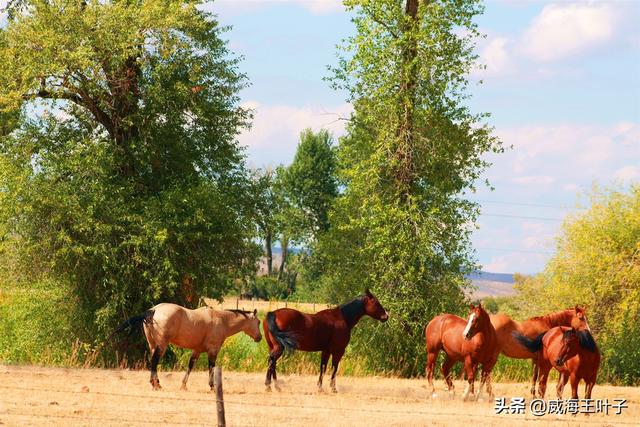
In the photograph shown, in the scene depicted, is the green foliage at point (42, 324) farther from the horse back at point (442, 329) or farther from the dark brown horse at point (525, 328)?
the dark brown horse at point (525, 328)

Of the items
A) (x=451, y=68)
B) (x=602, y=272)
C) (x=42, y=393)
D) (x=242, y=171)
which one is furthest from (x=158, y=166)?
(x=602, y=272)

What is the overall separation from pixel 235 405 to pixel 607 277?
21849 millimetres

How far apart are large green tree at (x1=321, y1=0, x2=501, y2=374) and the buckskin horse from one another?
9.34m

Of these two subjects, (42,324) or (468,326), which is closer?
(468,326)

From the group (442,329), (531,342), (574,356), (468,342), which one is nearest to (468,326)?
(468,342)

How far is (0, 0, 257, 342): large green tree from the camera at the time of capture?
1111 inches

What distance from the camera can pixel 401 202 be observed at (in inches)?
1230

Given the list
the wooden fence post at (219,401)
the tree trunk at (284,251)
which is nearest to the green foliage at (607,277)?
the wooden fence post at (219,401)

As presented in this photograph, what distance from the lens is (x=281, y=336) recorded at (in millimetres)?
20969

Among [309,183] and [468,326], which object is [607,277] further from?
[309,183]

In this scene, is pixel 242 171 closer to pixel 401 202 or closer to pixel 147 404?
pixel 401 202

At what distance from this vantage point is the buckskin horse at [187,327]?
2038 centimetres

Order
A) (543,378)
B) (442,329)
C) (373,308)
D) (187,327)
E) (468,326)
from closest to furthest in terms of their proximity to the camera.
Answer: (468,326), (187,327), (543,378), (442,329), (373,308)

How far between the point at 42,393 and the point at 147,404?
8.55 ft
